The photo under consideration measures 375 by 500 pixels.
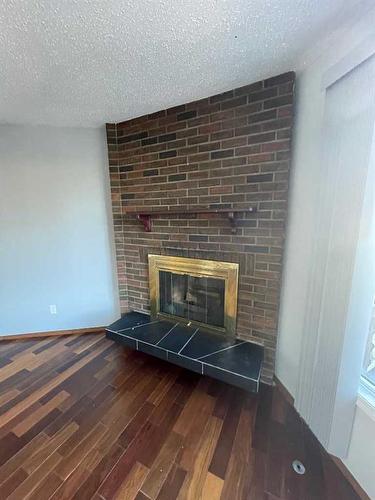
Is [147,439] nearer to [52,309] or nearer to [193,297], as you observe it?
[193,297]

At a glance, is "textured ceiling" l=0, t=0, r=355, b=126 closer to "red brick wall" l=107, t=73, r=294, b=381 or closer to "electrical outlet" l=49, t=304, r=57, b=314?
"red brick wall" l=107, t=73, r=294, b=381

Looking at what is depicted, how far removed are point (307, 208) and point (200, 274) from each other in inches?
39.8

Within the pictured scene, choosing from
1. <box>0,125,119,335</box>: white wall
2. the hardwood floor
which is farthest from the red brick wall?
the hardwood floor

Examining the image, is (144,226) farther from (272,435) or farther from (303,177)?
(272,435)

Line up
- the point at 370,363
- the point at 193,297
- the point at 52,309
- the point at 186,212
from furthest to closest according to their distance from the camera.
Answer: the point at 52,309 < the point at 193,297 < the point at 186,212 < the point at 370,363

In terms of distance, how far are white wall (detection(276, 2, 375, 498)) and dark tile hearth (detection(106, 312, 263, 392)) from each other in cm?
30

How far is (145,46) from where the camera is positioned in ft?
3.86

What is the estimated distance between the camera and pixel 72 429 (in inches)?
Result: 55.4

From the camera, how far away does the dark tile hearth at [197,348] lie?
1.54m

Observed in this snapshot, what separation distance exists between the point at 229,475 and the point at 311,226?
148 centimetres

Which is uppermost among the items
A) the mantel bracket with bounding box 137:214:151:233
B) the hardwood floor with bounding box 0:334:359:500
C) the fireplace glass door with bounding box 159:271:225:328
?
the mantel bracket with bounding box 137:214:151:233

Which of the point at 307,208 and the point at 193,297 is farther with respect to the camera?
the point at 193,297

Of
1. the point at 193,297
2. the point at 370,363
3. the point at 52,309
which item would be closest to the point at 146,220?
the point at 193,297

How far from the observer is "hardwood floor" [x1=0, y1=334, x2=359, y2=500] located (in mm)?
1102
